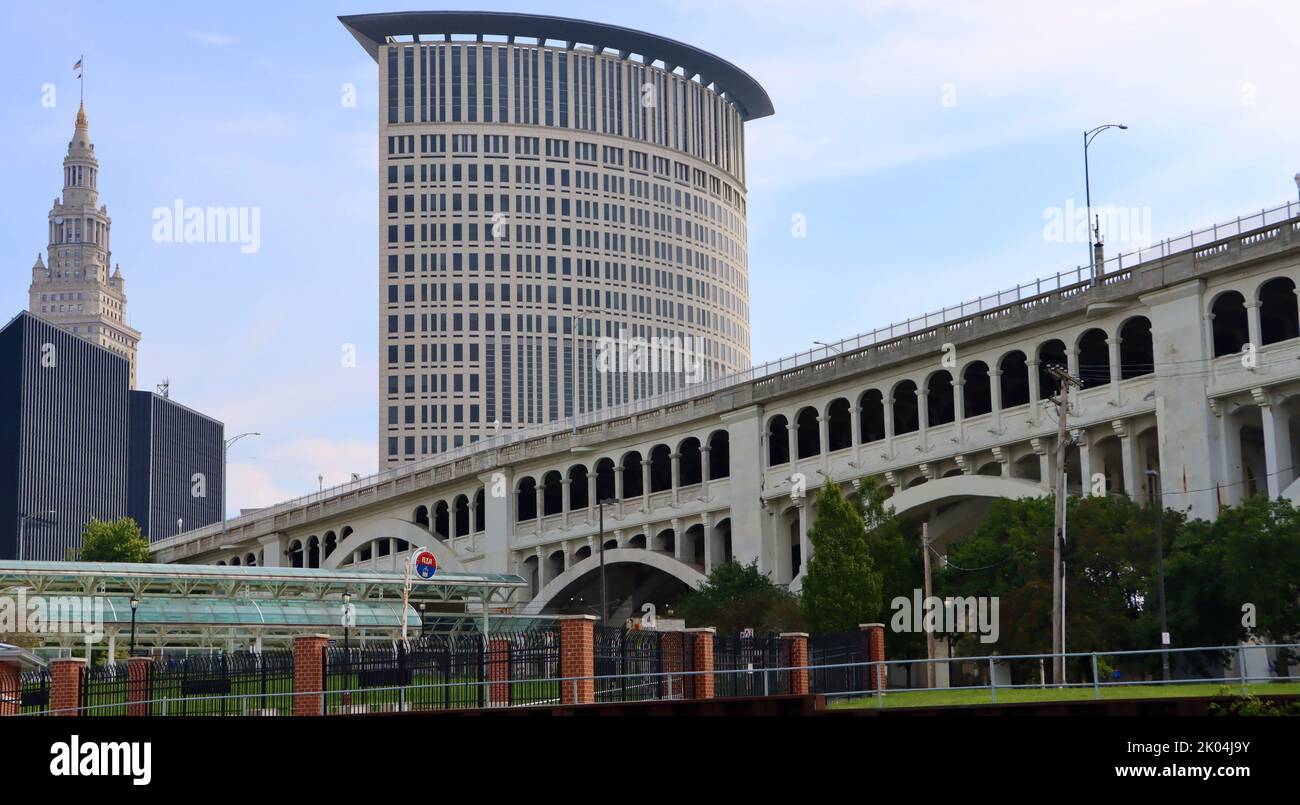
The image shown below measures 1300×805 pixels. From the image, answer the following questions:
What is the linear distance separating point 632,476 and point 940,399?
2451 cm

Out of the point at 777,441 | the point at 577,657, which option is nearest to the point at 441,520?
the point at 777,441

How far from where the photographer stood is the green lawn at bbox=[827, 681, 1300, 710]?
1362 inches

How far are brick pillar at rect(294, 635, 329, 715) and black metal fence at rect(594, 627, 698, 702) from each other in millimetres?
6200

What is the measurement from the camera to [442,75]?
193750 mm

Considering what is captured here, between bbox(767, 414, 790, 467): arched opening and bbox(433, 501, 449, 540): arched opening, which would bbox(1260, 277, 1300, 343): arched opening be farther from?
bbox(433, 501, 449, 540): arched opening

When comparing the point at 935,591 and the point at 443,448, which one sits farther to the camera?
the point at 443,448

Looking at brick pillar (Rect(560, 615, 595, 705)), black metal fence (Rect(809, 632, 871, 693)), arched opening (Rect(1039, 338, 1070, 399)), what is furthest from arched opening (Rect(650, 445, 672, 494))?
brick pillar (Rect(560, 615, 595, 705))

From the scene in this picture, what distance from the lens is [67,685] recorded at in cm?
4197

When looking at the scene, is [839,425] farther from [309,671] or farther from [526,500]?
[309,671]

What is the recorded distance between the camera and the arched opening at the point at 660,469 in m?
94.4
